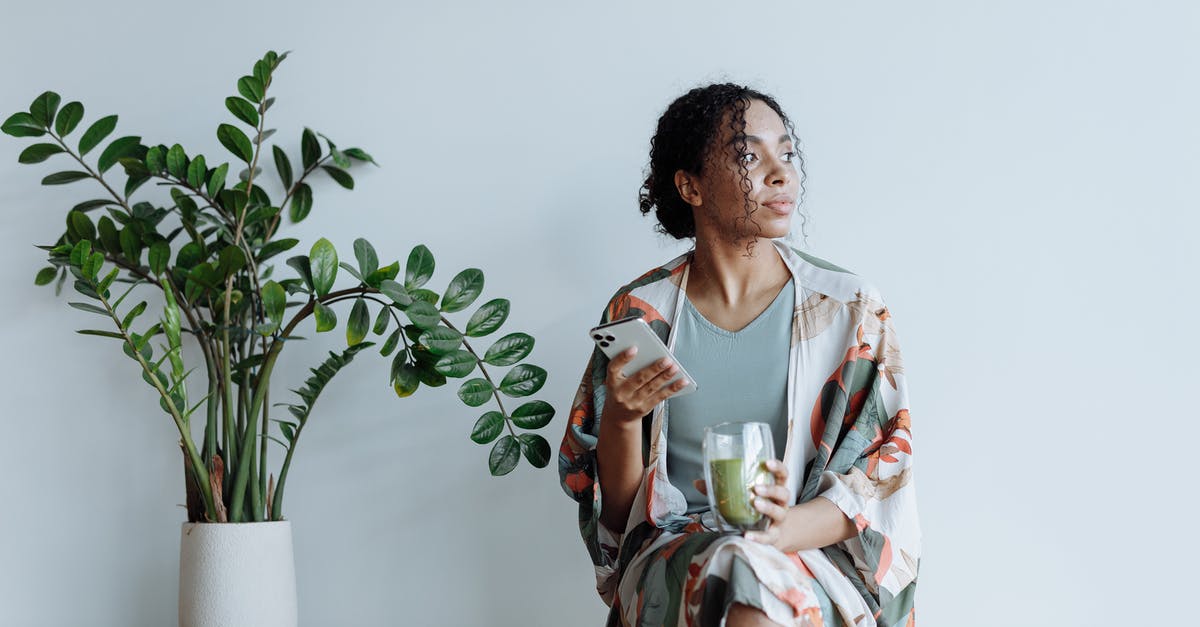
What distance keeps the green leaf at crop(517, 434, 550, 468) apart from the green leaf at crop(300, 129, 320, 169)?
77 cm

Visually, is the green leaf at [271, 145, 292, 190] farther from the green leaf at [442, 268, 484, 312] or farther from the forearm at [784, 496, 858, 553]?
the forearm at [784, 496, 858, 553]

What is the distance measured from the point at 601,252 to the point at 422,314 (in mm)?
428

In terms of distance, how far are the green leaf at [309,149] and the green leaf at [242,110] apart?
119mm

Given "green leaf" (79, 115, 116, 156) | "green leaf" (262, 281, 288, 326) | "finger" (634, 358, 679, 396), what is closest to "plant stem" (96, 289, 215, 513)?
"green leaf" (262, 281, 288, 326)

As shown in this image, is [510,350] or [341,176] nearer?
[510,350]

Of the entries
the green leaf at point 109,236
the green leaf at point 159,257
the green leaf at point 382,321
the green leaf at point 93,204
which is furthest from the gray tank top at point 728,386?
the green leaf at point 93,204

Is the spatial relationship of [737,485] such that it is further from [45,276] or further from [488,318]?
[45,276]

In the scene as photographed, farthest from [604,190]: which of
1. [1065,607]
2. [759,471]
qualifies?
[1065,607]

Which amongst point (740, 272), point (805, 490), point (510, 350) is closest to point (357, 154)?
point (510, 350)

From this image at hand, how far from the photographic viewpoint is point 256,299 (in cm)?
206

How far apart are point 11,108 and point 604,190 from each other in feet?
4.50

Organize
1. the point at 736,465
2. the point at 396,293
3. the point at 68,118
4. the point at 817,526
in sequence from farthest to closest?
1. the point at 68,118
2. the point at 396,293
3. the point at 817,526
4. the point at 736,465

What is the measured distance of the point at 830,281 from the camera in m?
1.66

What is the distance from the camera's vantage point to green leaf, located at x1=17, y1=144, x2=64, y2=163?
2.08 m
